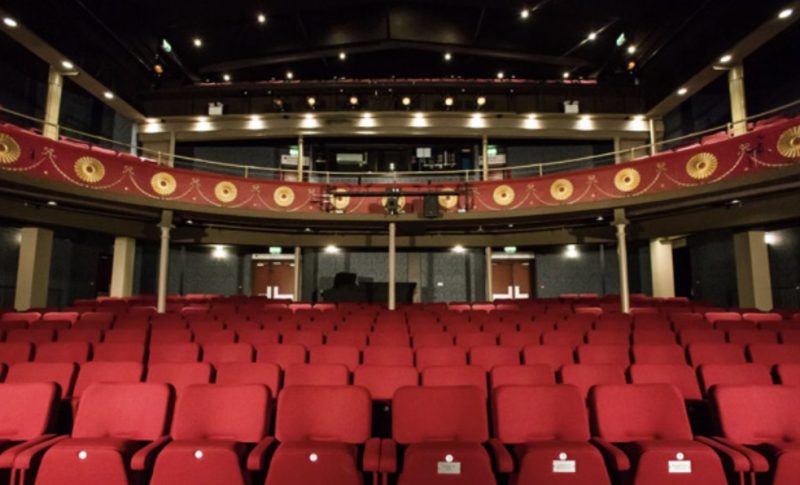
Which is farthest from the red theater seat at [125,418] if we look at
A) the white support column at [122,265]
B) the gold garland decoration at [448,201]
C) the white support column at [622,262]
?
the white support column at [122,265]

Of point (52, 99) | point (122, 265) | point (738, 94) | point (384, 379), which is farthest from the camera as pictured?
point (122, 265)

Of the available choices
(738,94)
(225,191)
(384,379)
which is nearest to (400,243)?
(225,191)

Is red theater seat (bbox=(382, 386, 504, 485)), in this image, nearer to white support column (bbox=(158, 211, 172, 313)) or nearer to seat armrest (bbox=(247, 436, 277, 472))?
seat armrest (bbox=(247, 436, 277, 472))

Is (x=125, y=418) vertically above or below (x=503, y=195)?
below

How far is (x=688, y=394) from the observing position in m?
3.57

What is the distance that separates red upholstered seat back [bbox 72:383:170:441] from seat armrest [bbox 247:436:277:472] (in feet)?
2.66

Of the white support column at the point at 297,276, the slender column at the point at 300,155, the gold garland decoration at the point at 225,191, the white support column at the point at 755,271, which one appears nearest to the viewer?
the white support column at the point at 755,271

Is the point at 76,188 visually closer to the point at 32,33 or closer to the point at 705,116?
the point at 32,33

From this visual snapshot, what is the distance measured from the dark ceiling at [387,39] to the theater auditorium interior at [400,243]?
0.27 ft

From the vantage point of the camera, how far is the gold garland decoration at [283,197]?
11.8 meters

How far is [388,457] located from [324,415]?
64cm

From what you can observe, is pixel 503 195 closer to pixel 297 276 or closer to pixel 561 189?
pixel 561 189

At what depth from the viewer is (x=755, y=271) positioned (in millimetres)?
10688

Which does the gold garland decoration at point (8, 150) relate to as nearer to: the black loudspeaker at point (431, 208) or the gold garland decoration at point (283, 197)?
the gold garland decoration at point (283, 197)
